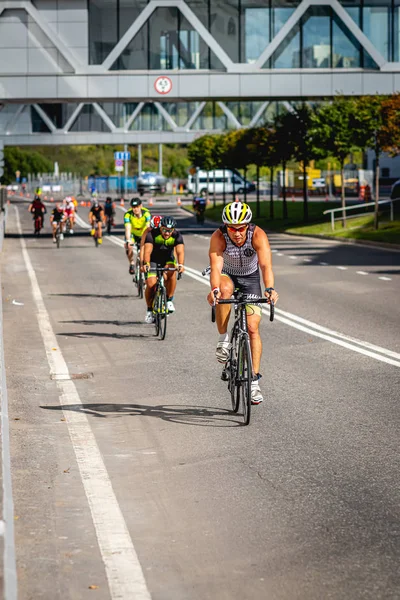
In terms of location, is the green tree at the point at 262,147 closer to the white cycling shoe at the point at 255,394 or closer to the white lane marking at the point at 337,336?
the white lane marking at the point at 337,336

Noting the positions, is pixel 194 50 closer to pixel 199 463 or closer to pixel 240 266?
pixel 240 266

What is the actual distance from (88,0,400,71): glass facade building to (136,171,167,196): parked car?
63.0m

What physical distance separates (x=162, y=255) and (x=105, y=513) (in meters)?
10.3

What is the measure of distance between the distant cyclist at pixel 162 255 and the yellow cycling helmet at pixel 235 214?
20.9ft

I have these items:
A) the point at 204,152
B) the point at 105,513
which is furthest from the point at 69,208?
the point at 204,152

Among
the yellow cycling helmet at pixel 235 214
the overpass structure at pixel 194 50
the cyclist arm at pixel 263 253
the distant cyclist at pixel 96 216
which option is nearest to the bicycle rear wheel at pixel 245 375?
the cyclist arm at pixel 263 253

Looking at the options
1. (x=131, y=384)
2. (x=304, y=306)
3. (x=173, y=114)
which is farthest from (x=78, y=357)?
(x=173, y=114)

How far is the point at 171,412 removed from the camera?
10.7 metres

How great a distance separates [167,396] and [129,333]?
555 centimetres

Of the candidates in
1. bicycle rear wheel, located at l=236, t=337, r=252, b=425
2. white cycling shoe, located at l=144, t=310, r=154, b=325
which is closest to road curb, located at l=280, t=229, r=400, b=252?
white cycling shoe, located at l=144, t=310, r=154, b=325

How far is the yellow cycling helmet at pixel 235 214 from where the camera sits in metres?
10.0

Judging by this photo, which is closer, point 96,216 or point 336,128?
point 96,216

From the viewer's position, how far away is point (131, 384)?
12.4m

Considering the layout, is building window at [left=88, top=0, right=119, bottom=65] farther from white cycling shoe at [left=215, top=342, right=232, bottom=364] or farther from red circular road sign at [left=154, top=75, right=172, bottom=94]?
white cycling shoe at [left=215, top=342, right=232, bottom=364]
